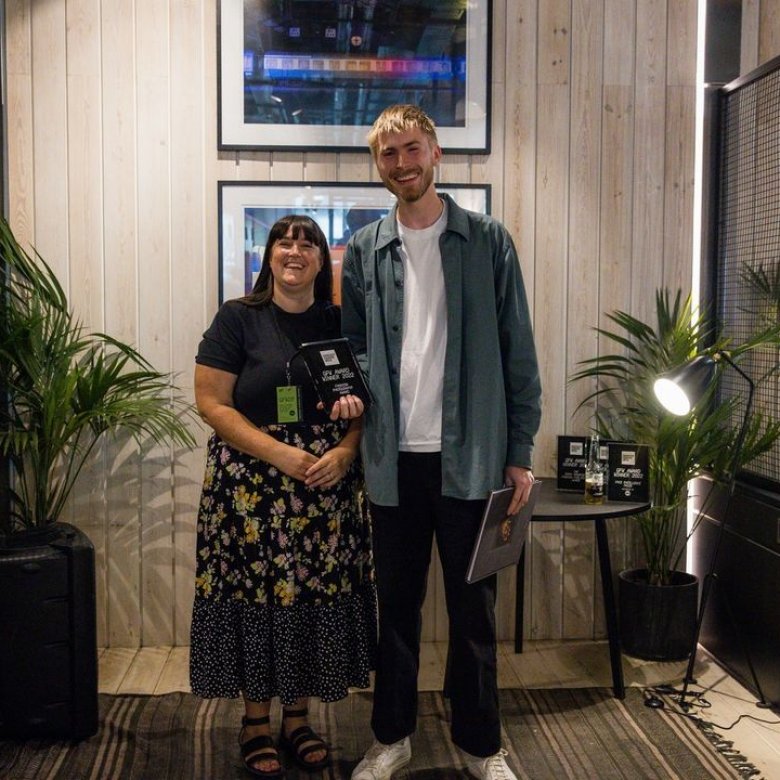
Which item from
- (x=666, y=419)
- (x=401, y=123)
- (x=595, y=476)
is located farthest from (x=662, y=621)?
(x=401, y=123)

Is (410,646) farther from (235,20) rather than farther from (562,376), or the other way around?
(235,20)

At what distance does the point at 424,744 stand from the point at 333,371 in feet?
3.54

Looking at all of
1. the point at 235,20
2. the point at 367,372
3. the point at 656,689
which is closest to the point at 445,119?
the point at 235,20

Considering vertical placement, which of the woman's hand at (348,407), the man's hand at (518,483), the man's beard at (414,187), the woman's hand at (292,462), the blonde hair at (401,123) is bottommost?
the man's hand at (518,483)

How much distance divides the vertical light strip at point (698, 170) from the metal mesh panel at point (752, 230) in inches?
2.8

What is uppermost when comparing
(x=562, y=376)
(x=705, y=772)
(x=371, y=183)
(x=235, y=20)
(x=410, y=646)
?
(x=235, y=20)

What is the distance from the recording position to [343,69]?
313 centimetres

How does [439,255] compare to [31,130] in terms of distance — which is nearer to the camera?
[439,255]

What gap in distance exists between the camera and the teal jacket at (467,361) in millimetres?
2156

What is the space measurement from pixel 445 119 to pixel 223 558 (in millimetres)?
1702

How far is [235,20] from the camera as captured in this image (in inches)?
121

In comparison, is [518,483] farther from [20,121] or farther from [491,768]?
[20,121]

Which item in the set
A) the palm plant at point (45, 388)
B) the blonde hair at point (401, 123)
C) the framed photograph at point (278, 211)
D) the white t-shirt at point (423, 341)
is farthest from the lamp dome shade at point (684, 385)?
the palm plant at point (45, 388)

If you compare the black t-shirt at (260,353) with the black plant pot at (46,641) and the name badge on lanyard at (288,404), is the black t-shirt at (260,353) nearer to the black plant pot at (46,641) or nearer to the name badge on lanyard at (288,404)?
the name badge on lanyard at (288,404)
